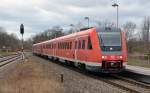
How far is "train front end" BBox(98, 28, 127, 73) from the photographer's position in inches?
912

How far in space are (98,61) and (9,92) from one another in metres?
10.4

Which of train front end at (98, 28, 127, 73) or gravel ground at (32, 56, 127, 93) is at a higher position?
train front end at (98, 28, 127, 73)

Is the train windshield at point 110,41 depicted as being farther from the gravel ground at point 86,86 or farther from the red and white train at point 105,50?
the gravel ground at point 86,86

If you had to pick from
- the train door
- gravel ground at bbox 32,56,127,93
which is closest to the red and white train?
the train door

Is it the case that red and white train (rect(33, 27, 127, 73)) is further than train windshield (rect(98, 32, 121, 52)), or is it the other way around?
train windshield (rect(98, 32, 121, 52))

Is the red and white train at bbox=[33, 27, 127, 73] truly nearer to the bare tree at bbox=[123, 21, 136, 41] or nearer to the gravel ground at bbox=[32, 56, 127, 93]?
the gravel ground at bbox=[32, 56, 127, 93]

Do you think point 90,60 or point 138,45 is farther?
point 138,45

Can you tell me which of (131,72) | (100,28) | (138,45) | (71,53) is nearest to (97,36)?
(100,28)

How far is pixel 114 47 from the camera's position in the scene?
23594mm

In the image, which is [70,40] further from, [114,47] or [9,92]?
[9,92]

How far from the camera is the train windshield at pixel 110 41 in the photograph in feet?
77.0

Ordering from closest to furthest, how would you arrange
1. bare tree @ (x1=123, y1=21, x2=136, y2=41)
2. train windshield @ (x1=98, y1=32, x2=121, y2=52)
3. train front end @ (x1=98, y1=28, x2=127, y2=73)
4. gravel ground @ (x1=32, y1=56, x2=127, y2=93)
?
gravel ground @ (x1=32, y1=56, x2=127, y2=93) < train front end @ (x1=98, y1=28, x2=127, y2=73) < train windshield @ (x1=98, y1=32, x2=121, y2=52) < bare tree @ (x1=123, y1=21, x2=136, y2=41)

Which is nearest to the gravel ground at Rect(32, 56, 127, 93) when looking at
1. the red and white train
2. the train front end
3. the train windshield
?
the red and white train

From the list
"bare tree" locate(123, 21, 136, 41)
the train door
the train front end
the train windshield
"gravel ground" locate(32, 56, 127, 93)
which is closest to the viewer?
"gravel ground" locate(32, 56, 127, 93)
